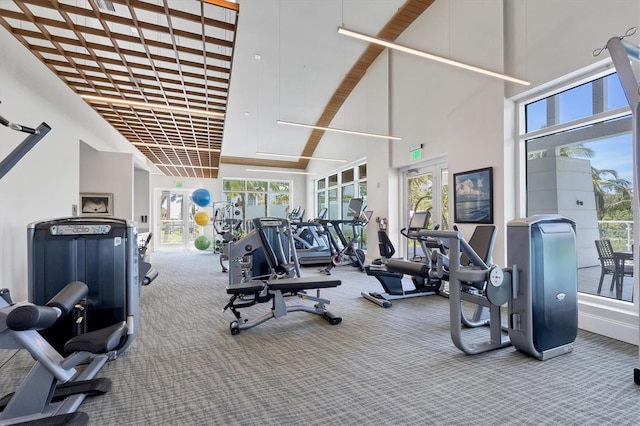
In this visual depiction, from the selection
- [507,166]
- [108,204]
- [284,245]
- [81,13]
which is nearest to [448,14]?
[507,166]

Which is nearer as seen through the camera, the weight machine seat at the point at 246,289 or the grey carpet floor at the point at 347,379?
the grey carpet floor at the point at 347,379

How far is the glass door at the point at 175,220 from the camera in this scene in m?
13.4

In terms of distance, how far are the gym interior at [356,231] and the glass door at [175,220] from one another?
5906 mm

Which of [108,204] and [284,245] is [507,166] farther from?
[108,204]

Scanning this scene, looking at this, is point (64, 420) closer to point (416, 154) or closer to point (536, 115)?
point (536, 115)

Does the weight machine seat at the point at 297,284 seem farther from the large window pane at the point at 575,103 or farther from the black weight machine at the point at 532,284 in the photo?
the large window pane at the point at 575,103

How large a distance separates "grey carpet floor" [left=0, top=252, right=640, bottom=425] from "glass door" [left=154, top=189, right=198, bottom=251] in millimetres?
10752

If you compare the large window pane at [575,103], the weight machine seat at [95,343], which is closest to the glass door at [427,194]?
the large window pane at [575,103]

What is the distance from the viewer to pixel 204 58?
441cm

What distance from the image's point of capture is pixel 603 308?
3.32 m

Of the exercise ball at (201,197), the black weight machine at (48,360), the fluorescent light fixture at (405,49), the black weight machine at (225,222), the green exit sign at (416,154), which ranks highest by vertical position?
the fluorescent light fixture at (405,49)

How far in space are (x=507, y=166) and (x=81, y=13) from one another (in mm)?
5920

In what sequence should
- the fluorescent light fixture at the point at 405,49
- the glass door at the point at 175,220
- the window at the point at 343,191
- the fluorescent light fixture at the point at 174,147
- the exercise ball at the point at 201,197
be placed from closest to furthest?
the fluorescent light fixture at the point at 405,49
the fluorescent light fixture at the point at 174,147
the window at the point at 343,191
the exercise ball at the point at 201,197
the glass door at the point at 175,220

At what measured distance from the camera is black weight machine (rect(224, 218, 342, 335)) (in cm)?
338
